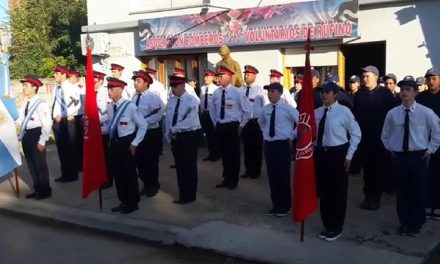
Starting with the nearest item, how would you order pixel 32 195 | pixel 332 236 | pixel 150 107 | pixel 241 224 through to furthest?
pixel 332 236 → pixel 241 224 → pixel 150 107 → pixel 32 195

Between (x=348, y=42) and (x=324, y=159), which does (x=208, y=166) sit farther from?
(x=324, y=159)

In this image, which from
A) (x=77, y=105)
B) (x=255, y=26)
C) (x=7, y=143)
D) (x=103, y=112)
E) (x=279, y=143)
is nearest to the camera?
(x=279, y=143)

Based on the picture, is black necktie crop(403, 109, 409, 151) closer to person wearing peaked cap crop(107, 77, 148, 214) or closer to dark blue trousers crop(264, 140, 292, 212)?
dark blue trousers crop(264, 140, 292, 212)

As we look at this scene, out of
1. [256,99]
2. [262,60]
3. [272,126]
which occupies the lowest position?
[272,126]

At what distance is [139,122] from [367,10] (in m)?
6.10

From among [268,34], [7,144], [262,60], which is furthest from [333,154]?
[262,60]

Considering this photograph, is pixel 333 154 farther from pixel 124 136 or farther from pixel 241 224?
pixel 124 136

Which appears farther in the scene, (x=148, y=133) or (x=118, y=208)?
(x=148, y=133)

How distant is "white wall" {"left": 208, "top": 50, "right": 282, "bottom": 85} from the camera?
13.0 metres

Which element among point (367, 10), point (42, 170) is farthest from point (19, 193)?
point (367, 10)

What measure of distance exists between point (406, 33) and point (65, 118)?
6826 mm

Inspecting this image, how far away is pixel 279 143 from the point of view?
7.32 metres

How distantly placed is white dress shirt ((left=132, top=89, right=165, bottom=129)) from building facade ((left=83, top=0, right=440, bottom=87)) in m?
4.74

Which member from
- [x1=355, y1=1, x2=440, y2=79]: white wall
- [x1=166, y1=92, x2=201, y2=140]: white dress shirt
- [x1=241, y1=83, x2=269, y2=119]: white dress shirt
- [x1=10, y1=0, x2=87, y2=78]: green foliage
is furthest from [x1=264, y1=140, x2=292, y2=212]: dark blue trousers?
[x1=10, y1=0, x2=87, y2=78]: green foliage
